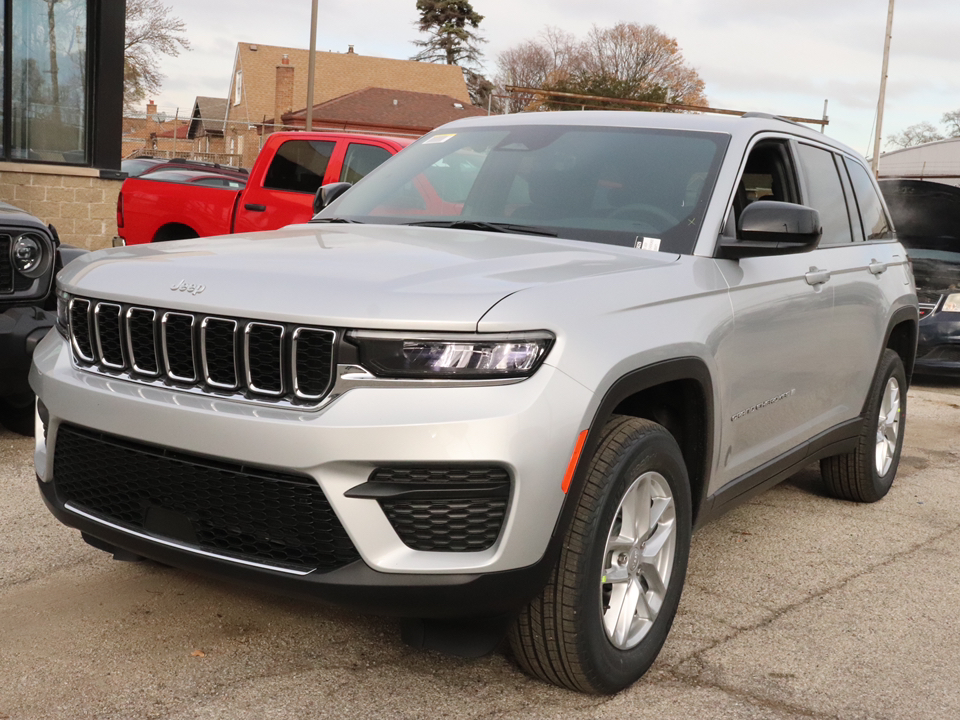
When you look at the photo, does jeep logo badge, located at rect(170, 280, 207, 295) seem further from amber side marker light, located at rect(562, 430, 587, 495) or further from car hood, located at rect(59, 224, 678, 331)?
amber side marker light, located at rect(562, 430, 587, 495)

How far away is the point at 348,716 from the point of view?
294 centimetres

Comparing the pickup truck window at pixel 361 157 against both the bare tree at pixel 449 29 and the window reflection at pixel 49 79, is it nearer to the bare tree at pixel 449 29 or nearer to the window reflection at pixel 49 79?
the window reflection at pixel 49 79

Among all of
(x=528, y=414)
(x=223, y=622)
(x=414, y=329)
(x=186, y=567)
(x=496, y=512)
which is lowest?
(x=223, y=622)

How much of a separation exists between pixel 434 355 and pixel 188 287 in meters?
0.75

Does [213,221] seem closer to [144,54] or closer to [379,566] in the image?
[379,566]

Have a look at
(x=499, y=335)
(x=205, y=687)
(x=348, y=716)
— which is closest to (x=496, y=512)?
(x=499, y=335)

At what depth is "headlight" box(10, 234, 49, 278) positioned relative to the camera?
561 cm

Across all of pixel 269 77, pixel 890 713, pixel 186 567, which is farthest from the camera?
pixel 269 77

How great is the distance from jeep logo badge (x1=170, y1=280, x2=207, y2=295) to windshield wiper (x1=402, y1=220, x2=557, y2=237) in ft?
4.20

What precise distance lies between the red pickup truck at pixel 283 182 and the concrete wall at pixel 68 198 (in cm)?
176

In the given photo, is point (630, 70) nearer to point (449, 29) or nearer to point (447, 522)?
point (449, 29)

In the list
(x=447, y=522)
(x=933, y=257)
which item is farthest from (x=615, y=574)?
(x=933, y=257)

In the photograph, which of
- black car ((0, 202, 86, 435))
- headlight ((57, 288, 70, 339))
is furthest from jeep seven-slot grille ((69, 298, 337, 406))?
black car ((0, 202, 86, 435))

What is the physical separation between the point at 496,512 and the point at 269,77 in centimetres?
5547
